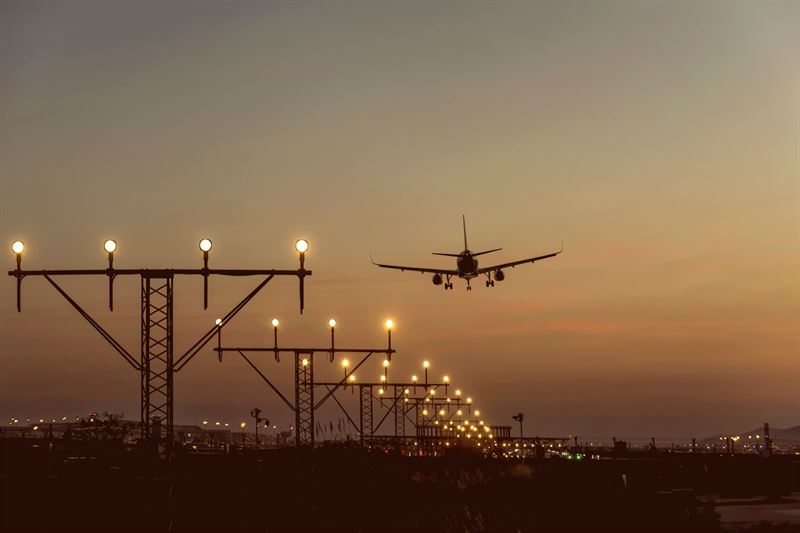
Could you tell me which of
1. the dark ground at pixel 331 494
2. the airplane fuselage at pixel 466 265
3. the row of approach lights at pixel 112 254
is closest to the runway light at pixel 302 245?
the row of approach lights at pixel 112 254

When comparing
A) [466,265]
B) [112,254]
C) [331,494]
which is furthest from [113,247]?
[466,265]

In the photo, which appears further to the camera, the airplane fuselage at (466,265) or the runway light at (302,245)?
the airplane fuselage at (466,265)

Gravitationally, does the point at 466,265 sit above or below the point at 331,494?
above

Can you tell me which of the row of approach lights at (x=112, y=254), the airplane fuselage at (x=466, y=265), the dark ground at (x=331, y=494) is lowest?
the dark ground at (x=331, y=494)

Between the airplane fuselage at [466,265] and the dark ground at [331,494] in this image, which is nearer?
the dark ground at [331,494]

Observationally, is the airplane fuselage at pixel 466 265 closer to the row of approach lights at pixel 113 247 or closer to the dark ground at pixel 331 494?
the dark ground at pixel 331 494

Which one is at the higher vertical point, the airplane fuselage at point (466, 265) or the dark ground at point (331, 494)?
the airplane fuselage at point (466, 265)

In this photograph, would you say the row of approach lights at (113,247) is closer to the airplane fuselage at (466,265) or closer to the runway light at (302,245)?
the runway light at (302,245)

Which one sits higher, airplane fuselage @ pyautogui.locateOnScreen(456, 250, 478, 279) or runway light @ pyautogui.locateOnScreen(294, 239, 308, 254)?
airplane fuselage @ pyautogui.locateOnScreen(456, 250, 478, 279)

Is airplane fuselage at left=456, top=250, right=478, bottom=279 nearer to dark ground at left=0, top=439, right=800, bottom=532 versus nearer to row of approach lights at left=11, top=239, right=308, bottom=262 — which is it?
dark ground at left=0, top=439, right=800, bottom=532

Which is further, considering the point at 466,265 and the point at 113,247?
the point at 466,265

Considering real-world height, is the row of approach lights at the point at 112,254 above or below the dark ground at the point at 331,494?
above

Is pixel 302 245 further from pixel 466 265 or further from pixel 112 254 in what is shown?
pixel 466 265

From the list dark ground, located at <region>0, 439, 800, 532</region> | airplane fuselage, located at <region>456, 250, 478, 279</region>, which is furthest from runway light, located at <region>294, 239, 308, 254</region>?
airplane fuselage, located at <region>456, 250, 478, 279</region>
